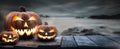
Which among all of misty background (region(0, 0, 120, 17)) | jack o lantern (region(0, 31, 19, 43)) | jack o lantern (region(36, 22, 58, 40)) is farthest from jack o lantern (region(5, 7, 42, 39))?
misty background (region(0, 0, 120, 17))

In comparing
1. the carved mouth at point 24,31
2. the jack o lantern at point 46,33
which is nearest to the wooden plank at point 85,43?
the jack o lantern at point 46,33

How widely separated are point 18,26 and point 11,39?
0.45 meters

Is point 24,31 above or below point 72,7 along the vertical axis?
below

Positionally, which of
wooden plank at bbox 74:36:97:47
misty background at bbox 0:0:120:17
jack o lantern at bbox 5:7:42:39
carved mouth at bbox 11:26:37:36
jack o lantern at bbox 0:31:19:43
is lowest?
wooden plank at bbox 74:36:97:47

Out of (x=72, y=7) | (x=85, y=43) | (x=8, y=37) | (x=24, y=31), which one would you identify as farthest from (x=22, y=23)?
(x=72, y=7)

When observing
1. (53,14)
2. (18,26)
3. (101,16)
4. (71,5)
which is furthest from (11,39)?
(101,16)

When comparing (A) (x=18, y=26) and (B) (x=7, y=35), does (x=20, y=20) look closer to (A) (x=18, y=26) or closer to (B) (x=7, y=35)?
(A) (x=18, y=26)

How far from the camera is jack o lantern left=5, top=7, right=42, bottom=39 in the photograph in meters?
3.45

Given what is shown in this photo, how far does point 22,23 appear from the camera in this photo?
3.45m

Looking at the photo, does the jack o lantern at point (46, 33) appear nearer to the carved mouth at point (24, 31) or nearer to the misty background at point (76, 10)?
the carved mouth at point (24, 31)

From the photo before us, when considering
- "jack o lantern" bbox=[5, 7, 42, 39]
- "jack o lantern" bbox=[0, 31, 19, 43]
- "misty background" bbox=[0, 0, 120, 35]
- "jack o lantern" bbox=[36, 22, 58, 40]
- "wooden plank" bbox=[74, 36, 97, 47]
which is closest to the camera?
"wooden plank" bbox=[74, 36, 97, 47]

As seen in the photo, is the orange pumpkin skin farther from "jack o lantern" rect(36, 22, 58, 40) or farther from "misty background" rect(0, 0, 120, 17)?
"misty background" rect(0, 0, 120, 17)

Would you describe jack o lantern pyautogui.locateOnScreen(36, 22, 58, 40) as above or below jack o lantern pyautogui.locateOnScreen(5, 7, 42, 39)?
below

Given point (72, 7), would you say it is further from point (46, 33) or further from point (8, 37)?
point (8, 37)
